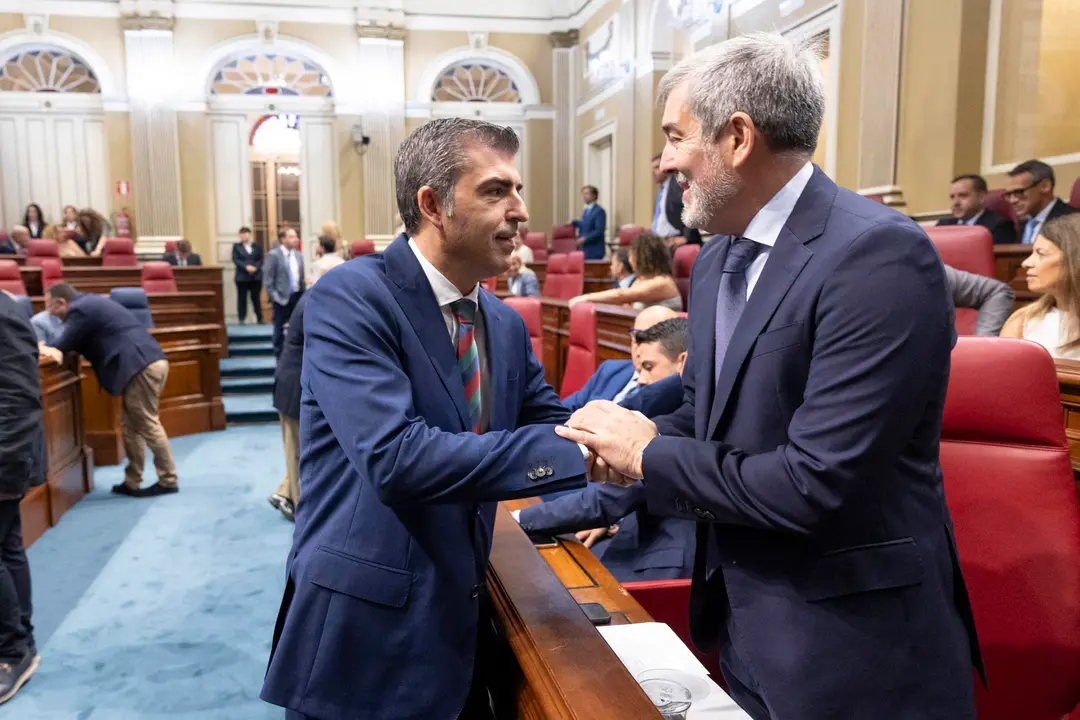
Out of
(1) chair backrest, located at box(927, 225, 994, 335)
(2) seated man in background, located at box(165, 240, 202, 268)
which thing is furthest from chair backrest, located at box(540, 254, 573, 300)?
(2) seated man in background, located at box(165, 240, 202, 268)

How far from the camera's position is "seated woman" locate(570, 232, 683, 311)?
4.36 meters

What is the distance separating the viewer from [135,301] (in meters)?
5.86

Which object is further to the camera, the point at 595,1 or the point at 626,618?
the point at 595,1

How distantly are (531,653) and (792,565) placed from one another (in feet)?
1.16

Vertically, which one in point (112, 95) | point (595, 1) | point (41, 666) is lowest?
point (41, 666)

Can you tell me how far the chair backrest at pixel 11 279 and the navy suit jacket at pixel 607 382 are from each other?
5097 millimetres

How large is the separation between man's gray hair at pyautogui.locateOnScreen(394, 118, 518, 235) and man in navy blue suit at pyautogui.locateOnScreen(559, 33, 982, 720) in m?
0.28

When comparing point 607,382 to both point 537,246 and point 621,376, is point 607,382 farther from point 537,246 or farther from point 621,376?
point 537,246

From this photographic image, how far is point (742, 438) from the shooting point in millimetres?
1025

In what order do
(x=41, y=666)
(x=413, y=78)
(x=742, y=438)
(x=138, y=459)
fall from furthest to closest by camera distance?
(x=413, y=78)
(x=138, y=459)
(x=41, y=666)
(x=742, y=438)

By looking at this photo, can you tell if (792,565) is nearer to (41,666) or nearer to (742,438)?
(742,438)

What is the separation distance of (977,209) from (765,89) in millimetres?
4204

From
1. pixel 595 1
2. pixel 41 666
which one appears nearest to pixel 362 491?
pixel 41 666

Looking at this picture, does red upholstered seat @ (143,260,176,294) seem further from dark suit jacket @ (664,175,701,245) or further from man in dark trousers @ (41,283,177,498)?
dark suit jacket @ (664,175,701,245)
